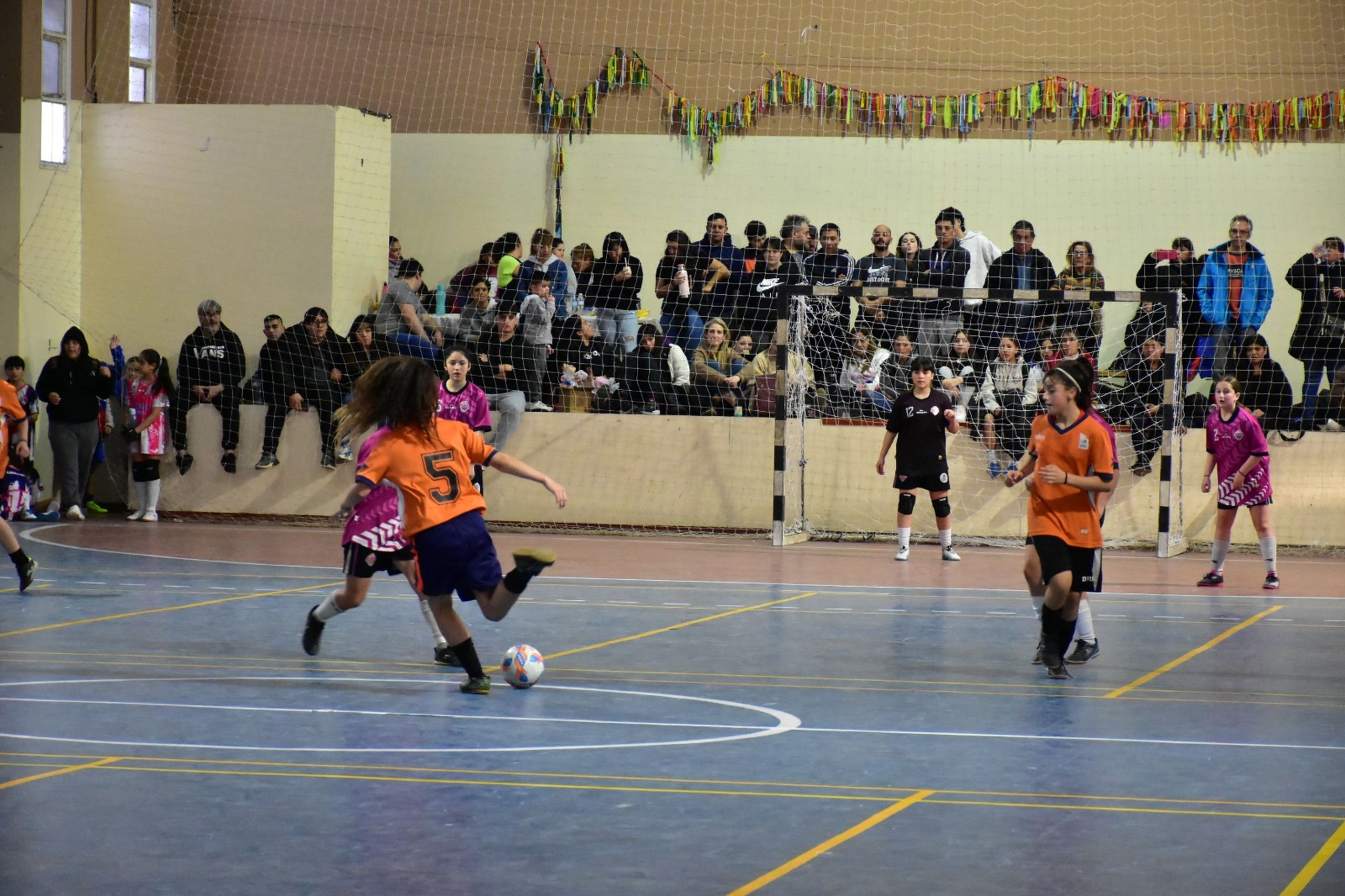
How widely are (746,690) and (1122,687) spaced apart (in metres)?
2.07

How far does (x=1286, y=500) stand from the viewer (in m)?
18.3

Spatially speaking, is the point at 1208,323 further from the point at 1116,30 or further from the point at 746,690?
the point at 746,690

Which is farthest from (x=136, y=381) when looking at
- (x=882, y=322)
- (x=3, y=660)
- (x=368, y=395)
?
(x=368, y=395)

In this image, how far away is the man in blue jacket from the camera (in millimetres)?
18266

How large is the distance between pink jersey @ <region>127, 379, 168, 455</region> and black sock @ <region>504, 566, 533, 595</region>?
12.8 metres

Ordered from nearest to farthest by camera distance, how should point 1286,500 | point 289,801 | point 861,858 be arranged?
point 861,858
point 289,801
point 1286,500

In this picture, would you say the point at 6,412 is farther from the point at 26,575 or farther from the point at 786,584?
the point at 786,584

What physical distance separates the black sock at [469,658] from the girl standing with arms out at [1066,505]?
3137 mm

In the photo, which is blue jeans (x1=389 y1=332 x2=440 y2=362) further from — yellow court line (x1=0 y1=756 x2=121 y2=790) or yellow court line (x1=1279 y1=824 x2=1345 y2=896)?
yellow court line (x1=1279 y1=824 x2=1345 y2=896)

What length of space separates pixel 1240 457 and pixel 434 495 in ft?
A: 28.5

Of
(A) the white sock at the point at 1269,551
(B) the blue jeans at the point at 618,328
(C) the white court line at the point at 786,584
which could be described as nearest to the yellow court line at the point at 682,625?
(C) the white court line at the point at 786,584

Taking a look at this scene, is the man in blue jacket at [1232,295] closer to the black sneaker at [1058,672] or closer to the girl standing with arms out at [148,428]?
the black sneaker at [1058,672]

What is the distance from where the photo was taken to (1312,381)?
18.5 meters

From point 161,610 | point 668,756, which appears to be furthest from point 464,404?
point 668,756
